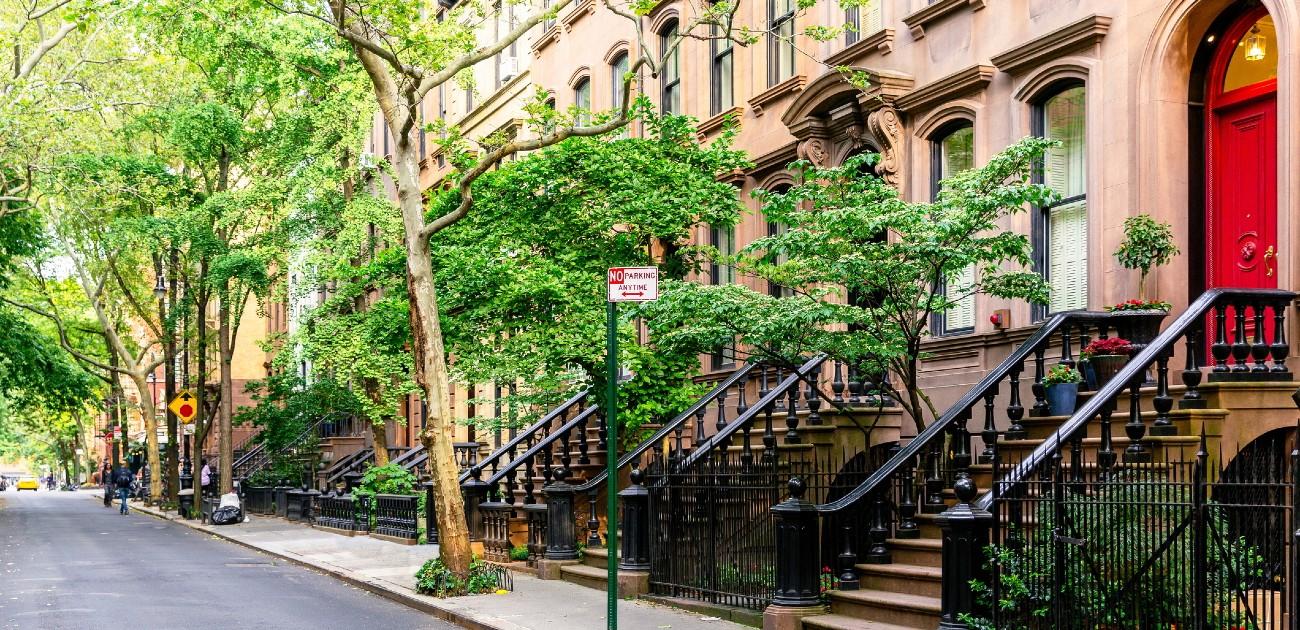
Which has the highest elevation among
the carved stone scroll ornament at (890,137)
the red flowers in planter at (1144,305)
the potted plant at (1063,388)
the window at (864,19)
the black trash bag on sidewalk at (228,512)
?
the window at (864,19)

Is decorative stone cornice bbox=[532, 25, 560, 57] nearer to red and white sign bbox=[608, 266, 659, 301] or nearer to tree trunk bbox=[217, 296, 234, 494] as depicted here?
tree trunk bbox=[217, 296, 234, 494]

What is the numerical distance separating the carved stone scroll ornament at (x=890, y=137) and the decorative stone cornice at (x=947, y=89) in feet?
0.59

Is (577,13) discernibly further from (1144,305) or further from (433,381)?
(1144,305)

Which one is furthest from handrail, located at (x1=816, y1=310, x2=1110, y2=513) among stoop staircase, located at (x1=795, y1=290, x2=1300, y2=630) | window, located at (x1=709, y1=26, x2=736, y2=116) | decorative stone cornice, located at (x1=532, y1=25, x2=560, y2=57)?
decorative stone cornice, located at (x1=532, y1=25, x2=560, y2=57)

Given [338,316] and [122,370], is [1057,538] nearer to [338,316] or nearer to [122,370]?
[338,316]

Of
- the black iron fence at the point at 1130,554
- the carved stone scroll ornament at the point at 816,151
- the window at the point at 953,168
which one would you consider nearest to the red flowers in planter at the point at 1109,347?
the black iron fence at the point at 1130,554

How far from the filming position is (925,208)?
1234 cm

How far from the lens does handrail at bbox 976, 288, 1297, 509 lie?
10.5 meters

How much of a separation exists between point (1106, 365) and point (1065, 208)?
2853 mm

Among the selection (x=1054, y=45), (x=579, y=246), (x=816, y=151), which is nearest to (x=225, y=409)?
(x=579, y=246)

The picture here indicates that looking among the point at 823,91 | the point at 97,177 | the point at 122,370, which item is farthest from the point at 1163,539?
the point at 122,370

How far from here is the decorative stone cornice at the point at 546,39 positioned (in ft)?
95.4

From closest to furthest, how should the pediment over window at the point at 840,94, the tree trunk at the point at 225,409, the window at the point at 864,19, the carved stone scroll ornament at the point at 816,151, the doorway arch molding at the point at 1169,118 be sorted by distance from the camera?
1. the doorway arch molding at the point at 1169,118
2. the pediment over window at the point at 840,94
3. the window at the point at 864,19
4. the carved stone scroll ornament at the point at 816,151
5. the tree trunk at the point at 225,409

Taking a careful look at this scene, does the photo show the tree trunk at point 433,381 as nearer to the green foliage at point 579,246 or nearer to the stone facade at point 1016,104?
the green foliage at point 579,246
